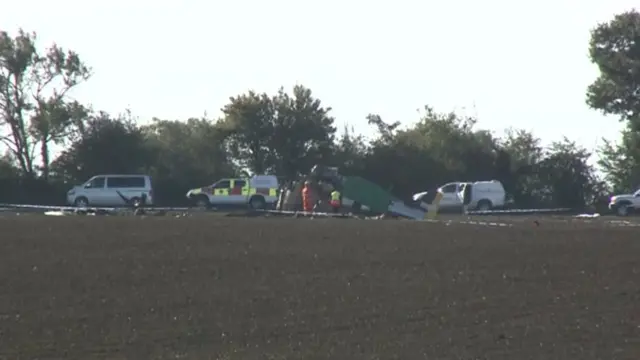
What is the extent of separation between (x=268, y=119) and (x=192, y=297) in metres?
64.5

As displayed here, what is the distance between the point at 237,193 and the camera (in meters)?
69.3

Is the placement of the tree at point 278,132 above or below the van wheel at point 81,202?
above

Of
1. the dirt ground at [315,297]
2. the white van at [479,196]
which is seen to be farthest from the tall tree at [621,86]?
the dirt ground at [315,297]

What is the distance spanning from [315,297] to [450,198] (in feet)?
157

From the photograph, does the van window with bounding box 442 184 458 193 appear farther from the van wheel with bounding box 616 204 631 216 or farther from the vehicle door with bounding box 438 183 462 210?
the van wheel with bounding box 616 204 631 216

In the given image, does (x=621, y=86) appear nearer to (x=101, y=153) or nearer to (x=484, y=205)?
(x=484, y=205)

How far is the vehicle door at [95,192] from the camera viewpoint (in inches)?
2675

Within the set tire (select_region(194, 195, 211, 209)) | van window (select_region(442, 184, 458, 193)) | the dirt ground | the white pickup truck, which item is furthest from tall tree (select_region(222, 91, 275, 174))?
the dirt ground

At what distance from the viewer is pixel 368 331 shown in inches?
684

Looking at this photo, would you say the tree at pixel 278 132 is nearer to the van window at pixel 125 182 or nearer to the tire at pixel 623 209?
the van window at pixel 125 182

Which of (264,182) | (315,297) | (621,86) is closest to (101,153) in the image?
(264,182)

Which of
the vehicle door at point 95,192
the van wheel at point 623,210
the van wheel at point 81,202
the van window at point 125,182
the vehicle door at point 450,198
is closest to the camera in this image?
the van wheel at point 623,210

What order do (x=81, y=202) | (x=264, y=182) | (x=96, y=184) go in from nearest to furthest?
1. (x=81, y=202)
2. (x=96, y=184)
3. (x=264, y=182)

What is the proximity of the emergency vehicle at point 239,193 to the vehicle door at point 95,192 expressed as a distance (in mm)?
4210
